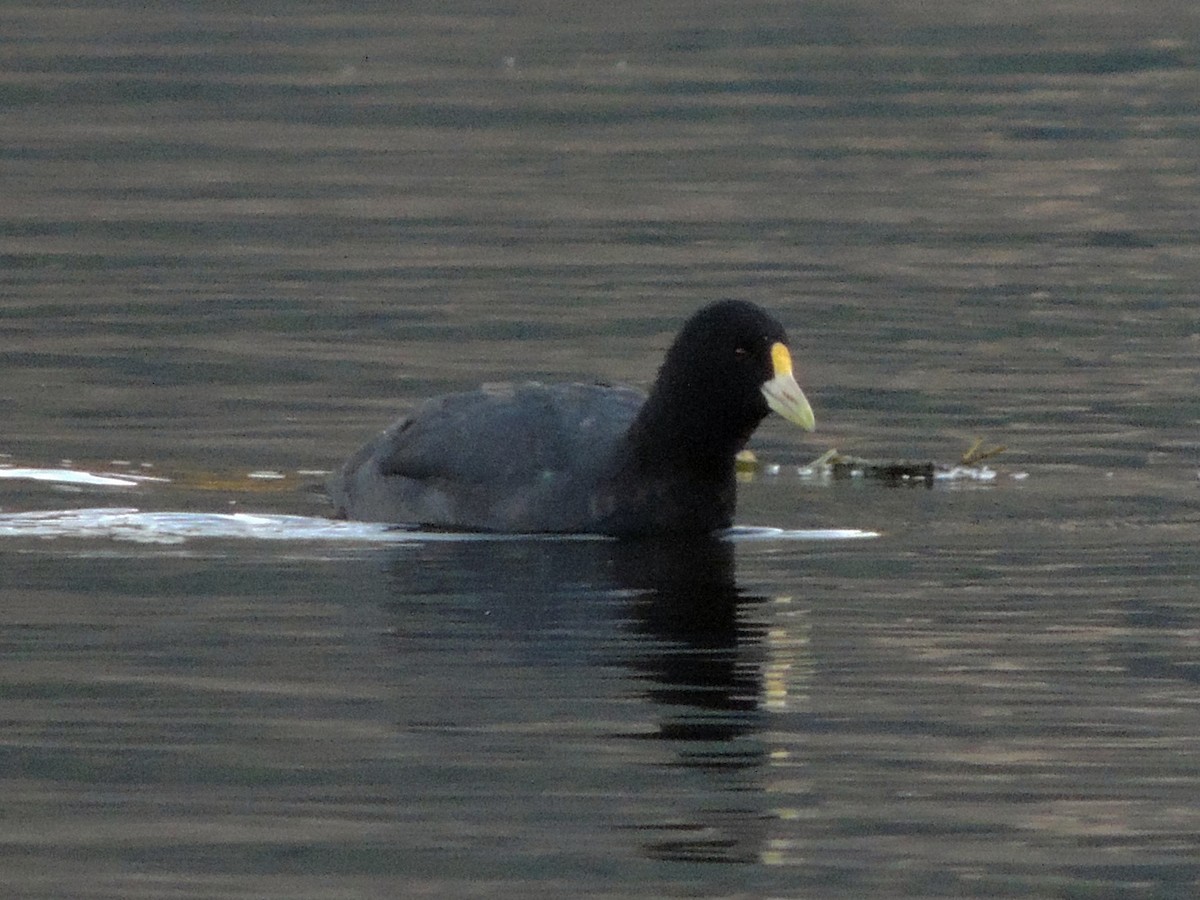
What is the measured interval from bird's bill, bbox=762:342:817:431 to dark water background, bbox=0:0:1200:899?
516 mm

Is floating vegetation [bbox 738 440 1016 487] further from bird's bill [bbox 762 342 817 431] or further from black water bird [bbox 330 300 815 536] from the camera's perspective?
bird's bill [bbox 762 342 817 431]

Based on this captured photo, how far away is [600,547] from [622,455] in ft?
1.28

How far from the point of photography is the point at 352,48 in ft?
120

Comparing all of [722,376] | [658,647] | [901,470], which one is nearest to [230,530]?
[722,376]

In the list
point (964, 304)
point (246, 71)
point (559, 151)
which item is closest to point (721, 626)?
point (964, 304)

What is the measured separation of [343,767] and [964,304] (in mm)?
9923

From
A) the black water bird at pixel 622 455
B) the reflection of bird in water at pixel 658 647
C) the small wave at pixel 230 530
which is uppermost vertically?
the black water bird at pixel 622 455

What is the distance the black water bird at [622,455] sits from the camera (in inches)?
466

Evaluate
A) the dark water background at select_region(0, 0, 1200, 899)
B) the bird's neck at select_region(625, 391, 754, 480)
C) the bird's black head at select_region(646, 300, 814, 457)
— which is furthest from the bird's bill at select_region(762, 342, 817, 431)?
the dark water background at select_region(0, 0, 1200, 899)

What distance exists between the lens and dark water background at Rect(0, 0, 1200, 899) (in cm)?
775

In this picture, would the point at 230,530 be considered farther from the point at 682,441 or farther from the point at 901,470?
the point at 901,470

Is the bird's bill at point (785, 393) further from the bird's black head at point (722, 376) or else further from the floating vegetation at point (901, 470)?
the floating vegetation at point (901, 470)

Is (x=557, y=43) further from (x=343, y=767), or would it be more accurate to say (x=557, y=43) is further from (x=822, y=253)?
(x=343, y=767)

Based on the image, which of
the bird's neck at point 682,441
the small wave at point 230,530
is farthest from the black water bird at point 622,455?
the small wave at point 230,530
